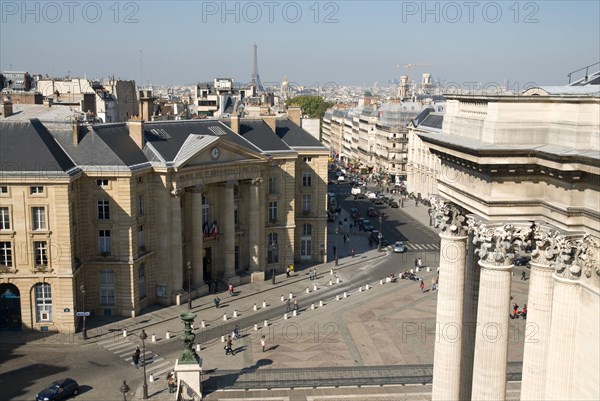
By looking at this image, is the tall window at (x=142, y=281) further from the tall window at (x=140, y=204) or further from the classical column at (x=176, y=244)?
the tall window at (x=140, y=204)

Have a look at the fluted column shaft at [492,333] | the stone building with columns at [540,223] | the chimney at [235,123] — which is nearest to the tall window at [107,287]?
the chimney at [235,123]

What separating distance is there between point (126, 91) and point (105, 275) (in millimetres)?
83319

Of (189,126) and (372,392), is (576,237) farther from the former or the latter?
(189,126)

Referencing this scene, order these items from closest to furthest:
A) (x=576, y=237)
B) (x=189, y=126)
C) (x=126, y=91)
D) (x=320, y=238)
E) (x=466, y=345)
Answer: (x=576, y=237) < (x=466, y=345) < (x=189, y=126) < (x=320, y=238) < (x=126, y=91)

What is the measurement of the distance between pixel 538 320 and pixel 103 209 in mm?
41455

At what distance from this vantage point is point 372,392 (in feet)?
135

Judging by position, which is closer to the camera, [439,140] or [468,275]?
[439,140]

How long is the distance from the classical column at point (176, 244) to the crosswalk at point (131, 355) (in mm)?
9731

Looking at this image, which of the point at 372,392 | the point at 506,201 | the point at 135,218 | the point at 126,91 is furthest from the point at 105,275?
the point at 126,91

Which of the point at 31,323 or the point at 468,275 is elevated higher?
the point at 468,275

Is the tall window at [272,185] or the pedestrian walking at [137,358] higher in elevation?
the tall window at [272,185]

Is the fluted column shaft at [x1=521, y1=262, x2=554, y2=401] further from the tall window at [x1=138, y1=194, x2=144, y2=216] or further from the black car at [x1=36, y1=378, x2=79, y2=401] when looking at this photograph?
the tall window at [x1=138, y1=194, x2=144, y2=216]

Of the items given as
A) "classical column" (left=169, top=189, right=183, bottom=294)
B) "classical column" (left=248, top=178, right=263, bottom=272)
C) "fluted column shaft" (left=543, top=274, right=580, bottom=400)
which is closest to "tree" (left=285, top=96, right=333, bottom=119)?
"classical column" (left=248, top=178, right=263, bottom=272)

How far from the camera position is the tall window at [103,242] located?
179 ft
